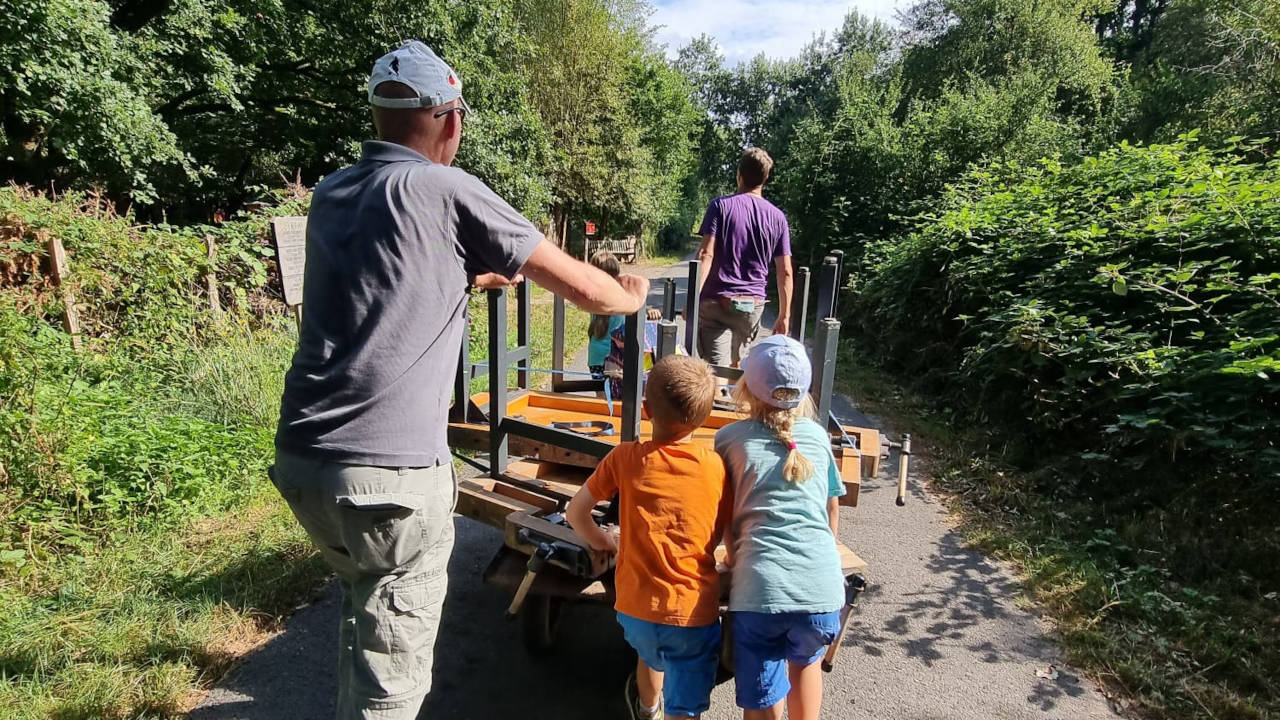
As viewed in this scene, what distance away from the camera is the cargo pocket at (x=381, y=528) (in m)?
1.60

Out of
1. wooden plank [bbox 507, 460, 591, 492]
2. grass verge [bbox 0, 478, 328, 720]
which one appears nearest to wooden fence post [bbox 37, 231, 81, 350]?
grass verge [bbox 0, 478, 328, 720]

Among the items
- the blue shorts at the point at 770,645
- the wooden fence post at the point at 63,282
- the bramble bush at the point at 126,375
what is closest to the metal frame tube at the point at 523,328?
the blue shorts at the point at 770,645

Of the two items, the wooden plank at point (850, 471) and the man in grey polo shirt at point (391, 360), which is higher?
the man in grey polo shirt at point (391, 360)

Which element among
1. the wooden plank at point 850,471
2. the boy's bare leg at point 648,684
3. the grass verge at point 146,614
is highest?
the wooden plank at point 850,471

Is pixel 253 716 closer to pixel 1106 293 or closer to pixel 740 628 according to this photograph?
pixel 740 628

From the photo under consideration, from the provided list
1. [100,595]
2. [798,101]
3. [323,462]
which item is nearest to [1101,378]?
[323,462]

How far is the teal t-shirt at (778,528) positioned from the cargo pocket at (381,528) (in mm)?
986

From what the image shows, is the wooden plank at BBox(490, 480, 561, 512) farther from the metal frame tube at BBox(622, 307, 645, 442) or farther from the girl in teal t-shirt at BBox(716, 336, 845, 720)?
the girl in teal t-shirt at BBox(716, 336, 845, 720)

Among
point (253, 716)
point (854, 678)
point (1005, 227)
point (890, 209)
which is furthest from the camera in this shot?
point (890, 209)

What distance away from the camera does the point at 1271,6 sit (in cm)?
1262

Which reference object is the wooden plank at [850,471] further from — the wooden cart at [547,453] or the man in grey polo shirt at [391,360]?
the man in grey polo shirt at [391,360]

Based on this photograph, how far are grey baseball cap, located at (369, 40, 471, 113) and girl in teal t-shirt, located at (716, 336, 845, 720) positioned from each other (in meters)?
1.23

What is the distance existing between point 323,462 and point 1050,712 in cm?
302

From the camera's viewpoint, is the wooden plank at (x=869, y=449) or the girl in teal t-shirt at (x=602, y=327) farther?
the girl in teal t-shirt at (x=602, y=327)
